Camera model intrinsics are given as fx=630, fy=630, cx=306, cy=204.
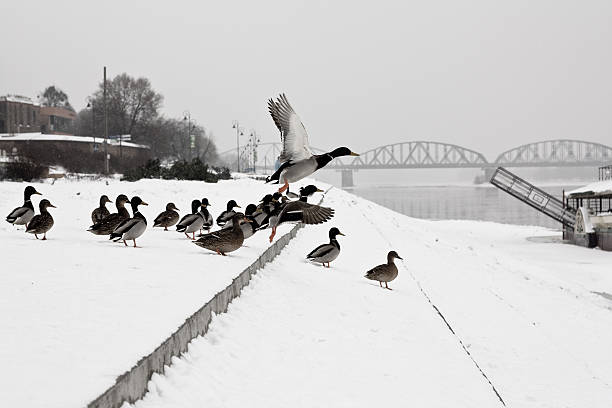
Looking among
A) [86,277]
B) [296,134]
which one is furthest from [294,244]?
[86,277]

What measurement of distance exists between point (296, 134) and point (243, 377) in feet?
15.3

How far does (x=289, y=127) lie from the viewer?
952cm

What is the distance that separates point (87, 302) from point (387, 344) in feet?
12.4

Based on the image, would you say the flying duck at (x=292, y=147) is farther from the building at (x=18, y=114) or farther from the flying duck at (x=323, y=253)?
the building at (x=18, y=114)

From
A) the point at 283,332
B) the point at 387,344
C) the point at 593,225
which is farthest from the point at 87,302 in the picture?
the point at 593,225

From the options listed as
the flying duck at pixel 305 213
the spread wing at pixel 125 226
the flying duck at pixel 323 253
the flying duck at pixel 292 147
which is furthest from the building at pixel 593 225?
the spread wing at pixel 125 226

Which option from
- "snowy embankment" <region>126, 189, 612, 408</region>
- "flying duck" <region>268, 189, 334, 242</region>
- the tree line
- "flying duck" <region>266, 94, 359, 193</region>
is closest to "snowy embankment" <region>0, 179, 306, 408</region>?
"snowy embankment" <region>126, 189, 612, 408</region>

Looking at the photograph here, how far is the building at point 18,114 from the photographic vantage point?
10944 cm

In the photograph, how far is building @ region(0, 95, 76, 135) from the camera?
4316 inches

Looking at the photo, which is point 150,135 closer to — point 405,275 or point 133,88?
point 133,88

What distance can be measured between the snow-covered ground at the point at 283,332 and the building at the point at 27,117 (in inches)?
4109

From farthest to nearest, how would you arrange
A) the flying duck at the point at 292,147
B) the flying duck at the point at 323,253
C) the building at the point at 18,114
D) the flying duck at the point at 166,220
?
1. the building at the point at 18,114
2. the flying duck at the point at 166,220
3. the flying duck at the point at 323,253
4. the flying duck at the point at 292,147

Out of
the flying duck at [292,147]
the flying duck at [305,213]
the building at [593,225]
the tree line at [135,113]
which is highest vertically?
the tree line at [135,113]

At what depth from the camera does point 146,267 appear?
8.46 meters
